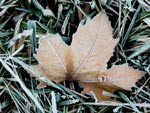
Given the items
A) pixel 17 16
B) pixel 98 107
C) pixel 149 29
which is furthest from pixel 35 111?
pixel 149 29

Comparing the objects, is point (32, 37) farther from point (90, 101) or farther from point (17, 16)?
point (90, 101)

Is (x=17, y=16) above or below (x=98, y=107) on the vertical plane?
above

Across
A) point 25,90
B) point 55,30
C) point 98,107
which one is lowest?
point 98,107

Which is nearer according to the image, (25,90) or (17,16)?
(25,90)
